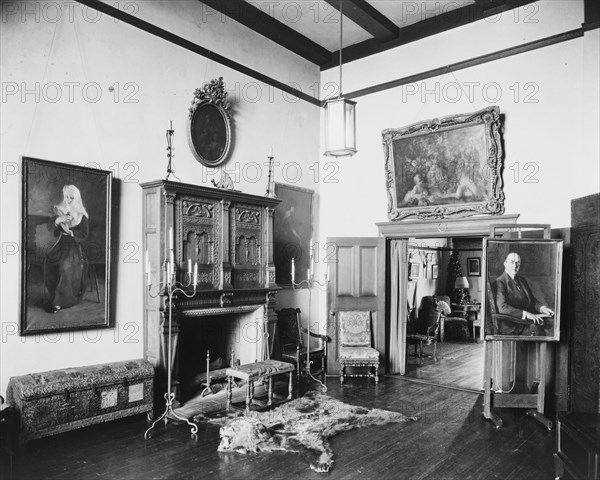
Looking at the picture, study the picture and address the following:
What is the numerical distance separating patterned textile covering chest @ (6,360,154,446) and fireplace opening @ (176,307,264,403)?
3.94 ft

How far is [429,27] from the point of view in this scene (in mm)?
7207

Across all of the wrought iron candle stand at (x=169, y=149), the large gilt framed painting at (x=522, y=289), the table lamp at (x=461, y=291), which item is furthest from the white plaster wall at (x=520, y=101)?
the table lamp at (x=461, y=291)

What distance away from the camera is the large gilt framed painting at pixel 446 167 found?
252 inches

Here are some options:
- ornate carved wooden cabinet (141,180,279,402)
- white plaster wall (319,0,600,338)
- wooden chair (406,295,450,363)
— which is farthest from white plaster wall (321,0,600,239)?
wooden chair (406,295,450,363)

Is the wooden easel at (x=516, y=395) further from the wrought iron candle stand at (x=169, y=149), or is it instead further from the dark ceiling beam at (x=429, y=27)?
the wrought iron candle stand at (x=169, y=149)

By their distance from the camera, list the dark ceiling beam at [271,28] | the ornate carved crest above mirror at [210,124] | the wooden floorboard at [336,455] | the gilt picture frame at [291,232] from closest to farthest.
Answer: the wooden floorboard at [336,455] < the ornate carved crest above mirror at [210,124] < the dark ceiling beam at [271,28] < the gilt picture frame at [291,232]

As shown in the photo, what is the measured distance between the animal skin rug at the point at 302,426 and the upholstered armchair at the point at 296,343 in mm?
1131

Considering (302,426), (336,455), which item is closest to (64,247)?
(302,426)

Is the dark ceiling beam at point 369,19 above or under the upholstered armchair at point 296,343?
above

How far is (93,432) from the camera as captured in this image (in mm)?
4777

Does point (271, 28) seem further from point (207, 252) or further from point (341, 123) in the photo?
point (207, 252)

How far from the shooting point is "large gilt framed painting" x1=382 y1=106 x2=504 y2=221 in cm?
641

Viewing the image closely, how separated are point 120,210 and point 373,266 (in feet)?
12.9

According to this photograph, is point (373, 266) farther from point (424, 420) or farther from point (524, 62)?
point (524, 62)
